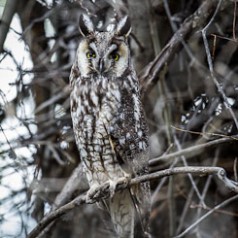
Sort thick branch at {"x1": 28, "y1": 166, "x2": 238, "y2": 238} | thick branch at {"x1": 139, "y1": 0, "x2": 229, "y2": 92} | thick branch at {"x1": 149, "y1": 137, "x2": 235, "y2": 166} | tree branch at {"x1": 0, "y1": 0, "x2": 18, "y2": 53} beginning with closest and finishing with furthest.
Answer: thick branch at {"x1": 28, "y1": 166, "x2": 238, "y2": 238}
thick branch at {"x1": 149, "y1": 137, "x2": 235, "y2": 166}
tree branch at {"x1": 0, "y1": 0, "x2": 18, "y2": 53}
thick branch at {"x1": 139, "y1": 0, "x2": 229, "y2": 92}

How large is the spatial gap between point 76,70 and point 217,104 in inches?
37.3

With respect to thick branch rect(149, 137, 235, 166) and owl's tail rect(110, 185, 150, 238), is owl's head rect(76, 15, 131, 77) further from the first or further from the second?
owl's tail rect(110, 185, 150, 238)

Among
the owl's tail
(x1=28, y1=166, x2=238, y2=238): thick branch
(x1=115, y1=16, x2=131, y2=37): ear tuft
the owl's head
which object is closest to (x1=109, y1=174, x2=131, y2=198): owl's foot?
(x1=28, y1=166, x2=238, y2=238): thick branch

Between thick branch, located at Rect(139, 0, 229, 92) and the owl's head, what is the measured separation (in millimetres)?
513

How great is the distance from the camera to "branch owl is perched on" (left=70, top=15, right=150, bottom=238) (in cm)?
277

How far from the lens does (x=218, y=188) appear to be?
379cm

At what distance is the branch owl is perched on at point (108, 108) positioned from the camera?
2.77 meters

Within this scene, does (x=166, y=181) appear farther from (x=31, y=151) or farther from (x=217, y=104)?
(x=31, y=151)

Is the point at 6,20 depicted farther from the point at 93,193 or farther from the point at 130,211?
the point at 130,211

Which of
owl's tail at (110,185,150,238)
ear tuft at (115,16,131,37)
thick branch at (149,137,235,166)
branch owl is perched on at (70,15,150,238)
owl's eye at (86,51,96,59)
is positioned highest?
ear tuft at (115,16,131,37)

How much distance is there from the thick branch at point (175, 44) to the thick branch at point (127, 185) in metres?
0.77

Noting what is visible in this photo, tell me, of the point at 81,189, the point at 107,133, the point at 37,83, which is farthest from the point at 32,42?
the point at 107,133

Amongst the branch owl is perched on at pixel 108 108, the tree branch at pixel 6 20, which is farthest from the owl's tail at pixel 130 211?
the tree branch at pixel 6 20

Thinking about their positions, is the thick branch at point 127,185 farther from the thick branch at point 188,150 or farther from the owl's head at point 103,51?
the owl's head at point 103,51
